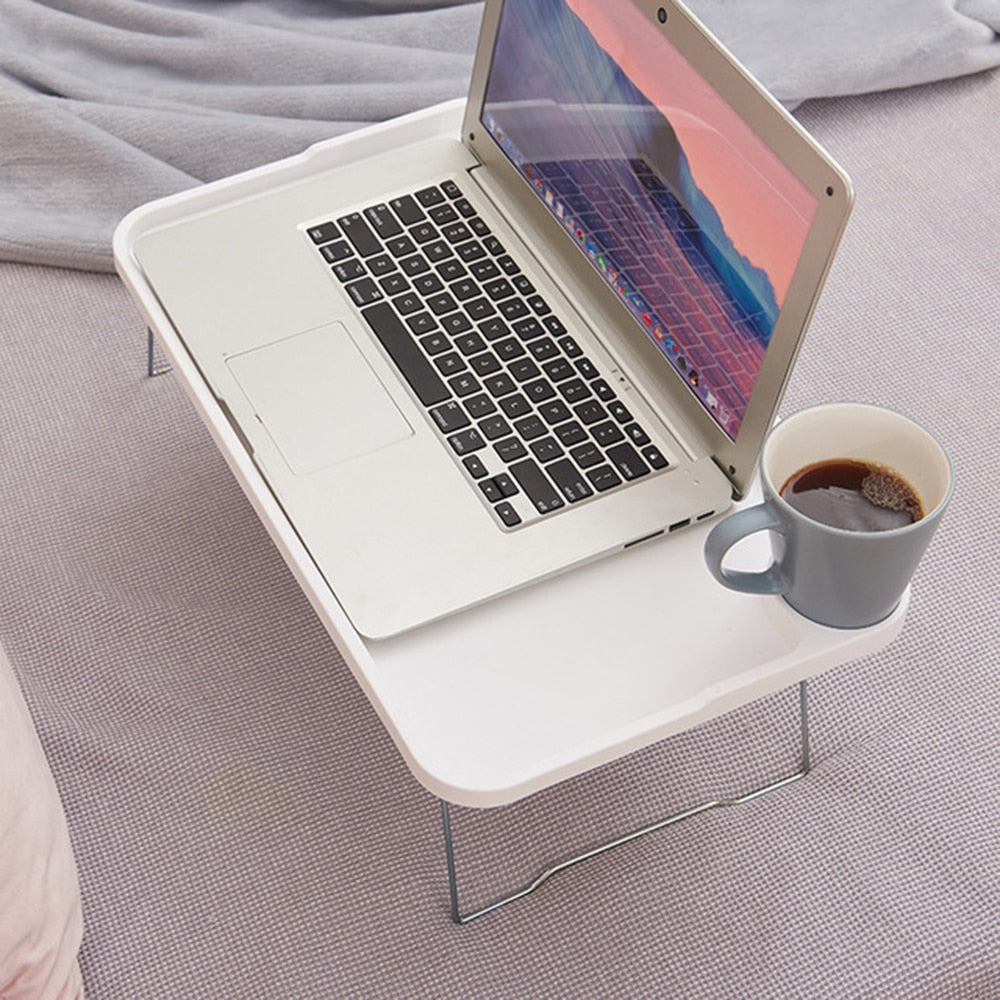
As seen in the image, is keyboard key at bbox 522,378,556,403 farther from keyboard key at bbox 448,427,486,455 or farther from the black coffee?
the black coffee

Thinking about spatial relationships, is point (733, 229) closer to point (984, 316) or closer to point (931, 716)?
point (931, 716)

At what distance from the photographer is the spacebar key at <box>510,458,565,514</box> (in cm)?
92

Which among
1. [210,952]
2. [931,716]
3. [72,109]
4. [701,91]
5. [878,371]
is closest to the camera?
[701,91]

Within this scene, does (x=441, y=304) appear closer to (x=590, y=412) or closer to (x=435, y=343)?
(x=435, y=343)

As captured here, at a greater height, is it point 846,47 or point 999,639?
point 846,47

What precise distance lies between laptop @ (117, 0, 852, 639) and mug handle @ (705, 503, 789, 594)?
2.5 inches

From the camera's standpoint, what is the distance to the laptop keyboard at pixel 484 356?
37.1 inches

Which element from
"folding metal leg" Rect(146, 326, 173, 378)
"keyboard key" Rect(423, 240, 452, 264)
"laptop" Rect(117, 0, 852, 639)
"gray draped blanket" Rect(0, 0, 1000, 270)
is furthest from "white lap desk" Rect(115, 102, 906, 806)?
"gray draped blanket" Rect(0, 0, 1000, 270)

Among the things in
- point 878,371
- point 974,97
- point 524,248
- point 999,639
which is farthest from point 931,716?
point 974,97

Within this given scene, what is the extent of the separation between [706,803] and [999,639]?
0.95 feet

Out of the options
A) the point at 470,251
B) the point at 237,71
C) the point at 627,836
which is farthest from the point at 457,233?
the point at 237,71

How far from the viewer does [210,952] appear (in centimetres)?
105

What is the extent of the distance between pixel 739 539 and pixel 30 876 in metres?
0.47

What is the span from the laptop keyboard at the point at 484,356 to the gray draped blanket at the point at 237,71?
0.46m
